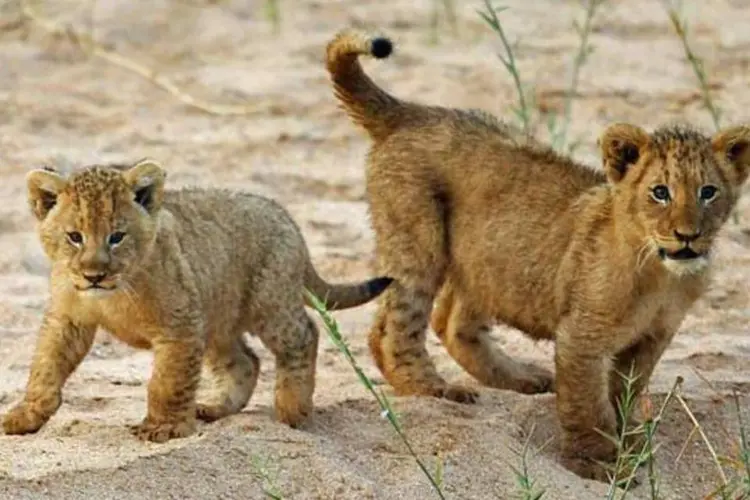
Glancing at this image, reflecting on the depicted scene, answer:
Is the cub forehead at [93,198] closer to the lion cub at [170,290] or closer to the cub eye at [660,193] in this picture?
the lion cub at [170,290]

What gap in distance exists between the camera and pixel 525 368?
30.4ft

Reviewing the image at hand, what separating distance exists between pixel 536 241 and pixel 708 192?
2.79 feet

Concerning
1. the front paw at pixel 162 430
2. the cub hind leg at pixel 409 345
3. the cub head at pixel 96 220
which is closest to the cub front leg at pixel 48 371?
the cub head at pixel 96 220

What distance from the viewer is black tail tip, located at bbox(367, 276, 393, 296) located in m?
8.72

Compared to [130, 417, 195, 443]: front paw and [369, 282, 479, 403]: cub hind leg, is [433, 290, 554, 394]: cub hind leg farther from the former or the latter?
[130, 417, 195, 443]: front paw

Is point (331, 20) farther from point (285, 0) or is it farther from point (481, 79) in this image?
point (481, 79)

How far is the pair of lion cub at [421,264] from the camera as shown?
7.74m

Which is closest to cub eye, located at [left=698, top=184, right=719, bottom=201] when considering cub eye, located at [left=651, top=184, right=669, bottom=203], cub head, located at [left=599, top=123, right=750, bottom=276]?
cub head, located at [left=599, top=123, right=750, bottom=276]

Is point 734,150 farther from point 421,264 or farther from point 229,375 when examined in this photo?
point 229,375

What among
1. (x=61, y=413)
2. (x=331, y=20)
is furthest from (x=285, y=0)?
(x=61, y=413)

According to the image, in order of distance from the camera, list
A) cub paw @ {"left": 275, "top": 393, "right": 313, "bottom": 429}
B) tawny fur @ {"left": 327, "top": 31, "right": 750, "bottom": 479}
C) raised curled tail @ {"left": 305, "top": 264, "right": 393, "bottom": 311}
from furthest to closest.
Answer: raised curled tail @ {"left": 305, "top": 264, "right": 393, "bottom": 311}
cub paw @ {"left": 275, "top": 393, "right": 313, "bottom": 429}
tawny fur @ {"left": 327, "top": 31, "right": 750, "bottom": 479}

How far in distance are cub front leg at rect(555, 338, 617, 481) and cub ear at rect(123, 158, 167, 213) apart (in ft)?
4.91

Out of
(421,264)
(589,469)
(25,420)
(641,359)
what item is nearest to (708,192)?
(641,359)

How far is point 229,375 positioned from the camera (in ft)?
27.9
